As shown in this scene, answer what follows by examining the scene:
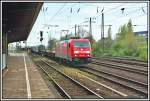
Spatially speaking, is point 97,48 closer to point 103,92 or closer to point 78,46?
point 78,46

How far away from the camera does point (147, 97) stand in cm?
1311

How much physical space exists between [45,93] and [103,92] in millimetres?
2606

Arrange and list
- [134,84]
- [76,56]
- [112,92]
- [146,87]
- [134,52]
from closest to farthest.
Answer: [112,92] → [146,87] → [134,84] → [76,56] → [134,52]

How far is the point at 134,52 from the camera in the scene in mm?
52344

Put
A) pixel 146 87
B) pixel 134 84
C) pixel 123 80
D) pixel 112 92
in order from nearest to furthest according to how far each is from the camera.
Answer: pixel 112 92, pixel 146 87, pixel 134 84, pixel 123 80

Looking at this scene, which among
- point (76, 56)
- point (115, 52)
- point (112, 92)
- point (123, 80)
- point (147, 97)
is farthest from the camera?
point (115, 52)

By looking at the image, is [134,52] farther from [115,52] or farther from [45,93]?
[45,93]

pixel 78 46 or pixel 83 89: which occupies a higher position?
pixel 78 46

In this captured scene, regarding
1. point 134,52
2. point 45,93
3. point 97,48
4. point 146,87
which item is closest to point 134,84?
point 146,87

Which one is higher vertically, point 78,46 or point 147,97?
point 78,46

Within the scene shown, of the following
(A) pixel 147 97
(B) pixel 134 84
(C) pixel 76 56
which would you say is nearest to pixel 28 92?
(A) pixel 147 97

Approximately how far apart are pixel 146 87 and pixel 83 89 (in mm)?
2963

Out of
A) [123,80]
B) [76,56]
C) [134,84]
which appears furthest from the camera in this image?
[76,56]

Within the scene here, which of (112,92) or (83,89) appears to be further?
(83,89)
